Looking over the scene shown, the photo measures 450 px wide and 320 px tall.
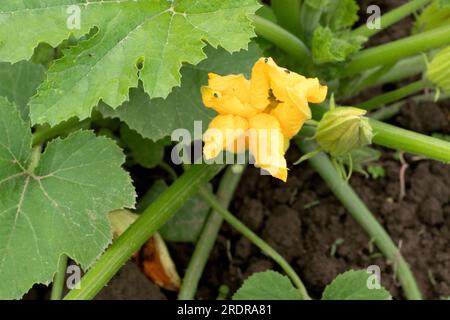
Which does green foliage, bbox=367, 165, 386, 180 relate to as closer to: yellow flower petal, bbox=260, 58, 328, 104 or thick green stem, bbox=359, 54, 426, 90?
thick green stem, bbox=359, 54, 426, 90

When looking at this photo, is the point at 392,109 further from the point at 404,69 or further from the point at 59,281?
the point at 59,281

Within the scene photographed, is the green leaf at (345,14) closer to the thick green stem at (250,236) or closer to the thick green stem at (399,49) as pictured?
the thick green stem at (399,49)

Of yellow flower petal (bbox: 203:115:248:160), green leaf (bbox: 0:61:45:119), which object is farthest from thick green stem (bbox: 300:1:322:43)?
green leaf (bbox: 0:61:45:119)

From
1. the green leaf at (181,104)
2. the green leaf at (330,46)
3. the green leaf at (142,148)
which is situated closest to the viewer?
the green leaf at (181,104)

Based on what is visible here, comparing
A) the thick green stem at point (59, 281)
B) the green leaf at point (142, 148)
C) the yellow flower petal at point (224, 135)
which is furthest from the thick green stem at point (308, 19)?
the thick green stem at point (59, 281)

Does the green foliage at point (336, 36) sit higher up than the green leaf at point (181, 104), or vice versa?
the green foliage at point (336, 36)

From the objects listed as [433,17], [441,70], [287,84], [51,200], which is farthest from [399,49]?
[51,200]
